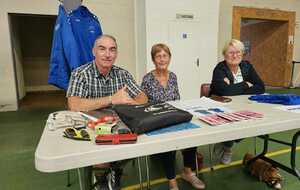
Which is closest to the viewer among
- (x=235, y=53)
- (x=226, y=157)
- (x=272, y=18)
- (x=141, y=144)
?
(x=141, y=144)

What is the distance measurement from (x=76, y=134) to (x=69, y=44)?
51.5 inches

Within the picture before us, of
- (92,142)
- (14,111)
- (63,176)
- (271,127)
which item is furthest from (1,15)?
(271,127)

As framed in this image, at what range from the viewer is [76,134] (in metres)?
1.08

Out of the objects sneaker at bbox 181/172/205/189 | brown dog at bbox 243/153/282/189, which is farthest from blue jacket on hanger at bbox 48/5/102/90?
brown dog at bbox 243/153/282/189

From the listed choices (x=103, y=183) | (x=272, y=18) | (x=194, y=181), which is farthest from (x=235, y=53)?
(x=272, y=18)

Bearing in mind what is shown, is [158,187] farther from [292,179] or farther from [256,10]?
[256,10]

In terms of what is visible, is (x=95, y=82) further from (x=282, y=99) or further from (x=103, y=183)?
(x=282, y=99)

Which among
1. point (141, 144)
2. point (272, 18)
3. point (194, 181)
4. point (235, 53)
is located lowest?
point (194, 181)

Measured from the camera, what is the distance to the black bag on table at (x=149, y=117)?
43.3 inches

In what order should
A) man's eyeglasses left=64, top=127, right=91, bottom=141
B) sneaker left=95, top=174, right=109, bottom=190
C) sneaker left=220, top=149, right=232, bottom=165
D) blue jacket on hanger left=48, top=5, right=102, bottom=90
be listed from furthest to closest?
sneaker left=220, top=149, right=232, bottom=165 < blue jacket on hanger left=48, top=5, right=102, bottom=90 < sneaker left=95, top=174, right=109, bottom=190 < man's eyeglasses left=64, top=127, right=91, bottom=141

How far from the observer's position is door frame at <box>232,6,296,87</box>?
6.36 meters

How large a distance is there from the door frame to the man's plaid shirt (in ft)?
17.4

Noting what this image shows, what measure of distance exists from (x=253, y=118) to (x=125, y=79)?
1.02m

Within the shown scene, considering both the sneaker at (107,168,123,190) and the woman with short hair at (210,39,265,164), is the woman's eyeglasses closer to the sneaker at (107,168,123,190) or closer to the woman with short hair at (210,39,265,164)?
the woman with short hair at (210,39,265,164)
